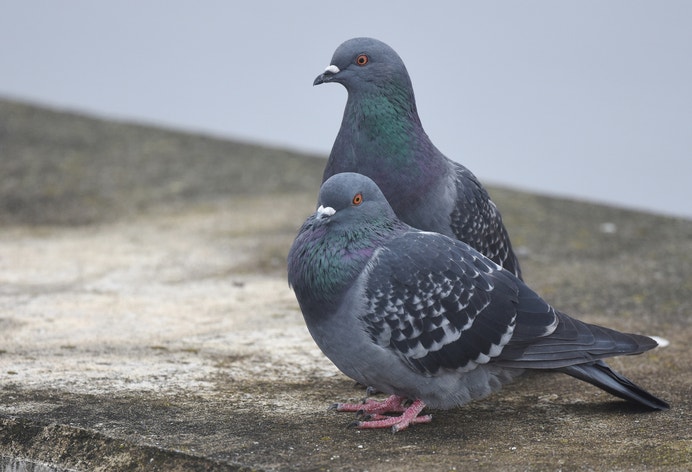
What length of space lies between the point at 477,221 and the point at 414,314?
88 cm

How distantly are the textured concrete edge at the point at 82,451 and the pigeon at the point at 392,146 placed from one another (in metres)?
1.38

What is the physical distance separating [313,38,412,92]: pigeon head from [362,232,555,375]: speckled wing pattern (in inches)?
32.2

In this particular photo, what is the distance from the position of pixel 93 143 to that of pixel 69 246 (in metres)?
2.41

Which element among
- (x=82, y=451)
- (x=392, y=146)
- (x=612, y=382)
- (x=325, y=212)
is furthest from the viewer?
(x=392, y=146)

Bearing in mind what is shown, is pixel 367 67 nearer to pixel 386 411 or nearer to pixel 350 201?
pixel 350 201

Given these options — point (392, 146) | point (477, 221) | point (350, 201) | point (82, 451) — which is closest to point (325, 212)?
point (350, 201)

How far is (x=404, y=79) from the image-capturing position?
4355 millimetres

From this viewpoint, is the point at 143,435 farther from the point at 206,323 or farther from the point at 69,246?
the point at 69,246

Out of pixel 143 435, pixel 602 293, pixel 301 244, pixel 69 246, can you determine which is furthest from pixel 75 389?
pixel 602 293

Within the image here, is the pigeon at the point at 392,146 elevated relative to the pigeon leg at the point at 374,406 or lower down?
elevated

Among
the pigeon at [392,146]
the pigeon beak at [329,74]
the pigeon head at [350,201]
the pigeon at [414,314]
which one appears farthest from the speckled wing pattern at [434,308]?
the pigeon beak at [329,74]

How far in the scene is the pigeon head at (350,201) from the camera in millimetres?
3783

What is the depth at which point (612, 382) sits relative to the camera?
3.96 m

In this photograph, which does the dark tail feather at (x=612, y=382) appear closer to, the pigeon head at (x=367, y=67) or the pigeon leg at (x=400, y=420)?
the pigeon leg at (x=400, y=420)
